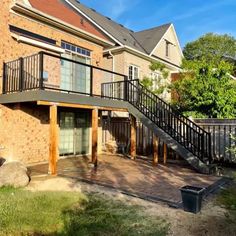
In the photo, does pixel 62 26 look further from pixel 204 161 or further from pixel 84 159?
pixel 204 161

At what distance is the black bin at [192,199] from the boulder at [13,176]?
4.35 meters

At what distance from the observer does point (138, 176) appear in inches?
356

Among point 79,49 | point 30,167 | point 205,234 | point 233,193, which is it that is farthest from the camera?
point 79,49

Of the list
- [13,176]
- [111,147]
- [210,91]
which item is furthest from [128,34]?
[13,176]

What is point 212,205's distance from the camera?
20.6 feet

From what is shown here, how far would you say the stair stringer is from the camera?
965cm

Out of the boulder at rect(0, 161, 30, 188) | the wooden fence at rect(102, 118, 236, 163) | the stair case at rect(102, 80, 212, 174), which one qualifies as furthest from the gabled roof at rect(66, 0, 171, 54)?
the boulder at rect(0, 161, 30, 188)

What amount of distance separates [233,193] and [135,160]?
18.5ft

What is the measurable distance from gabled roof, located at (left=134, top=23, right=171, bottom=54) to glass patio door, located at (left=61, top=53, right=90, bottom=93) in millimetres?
7769

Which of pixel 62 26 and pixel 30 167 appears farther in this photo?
pixel 62 26

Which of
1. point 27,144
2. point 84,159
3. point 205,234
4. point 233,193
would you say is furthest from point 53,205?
point 84,159

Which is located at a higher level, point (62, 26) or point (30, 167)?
point (62, 26)

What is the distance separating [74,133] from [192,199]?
830 centimetres

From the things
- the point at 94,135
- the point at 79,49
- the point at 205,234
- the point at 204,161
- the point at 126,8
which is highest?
the point at 126,8
